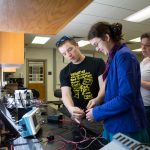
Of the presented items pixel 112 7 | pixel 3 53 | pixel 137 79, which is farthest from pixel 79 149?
pixel 112 7

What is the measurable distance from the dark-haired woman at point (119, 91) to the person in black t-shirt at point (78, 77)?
1.96 ft

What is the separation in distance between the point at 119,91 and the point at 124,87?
49mm

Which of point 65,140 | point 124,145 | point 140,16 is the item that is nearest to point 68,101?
point 65,140

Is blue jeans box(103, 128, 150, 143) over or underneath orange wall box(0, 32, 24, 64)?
underneath

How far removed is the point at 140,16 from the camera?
4398 millimetres

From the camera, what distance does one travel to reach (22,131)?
4.76ft

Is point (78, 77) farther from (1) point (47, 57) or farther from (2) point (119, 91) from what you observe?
(1) point (47, 57)

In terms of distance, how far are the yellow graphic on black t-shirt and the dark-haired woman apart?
593mm

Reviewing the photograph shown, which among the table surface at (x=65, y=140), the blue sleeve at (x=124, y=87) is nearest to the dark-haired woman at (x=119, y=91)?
the blue sleeve at (x=124, y=87)

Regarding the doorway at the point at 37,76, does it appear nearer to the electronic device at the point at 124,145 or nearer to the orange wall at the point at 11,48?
the orange wall at the point at 11,48

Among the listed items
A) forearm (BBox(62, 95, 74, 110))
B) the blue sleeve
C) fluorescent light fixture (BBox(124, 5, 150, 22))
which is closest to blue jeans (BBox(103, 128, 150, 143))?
the blue sleeve

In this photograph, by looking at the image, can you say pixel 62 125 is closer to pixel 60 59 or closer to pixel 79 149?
pixel 79 149

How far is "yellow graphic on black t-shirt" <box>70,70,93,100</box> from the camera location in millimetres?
1914

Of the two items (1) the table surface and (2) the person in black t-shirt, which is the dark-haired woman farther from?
(2) the person in black t-shirt
